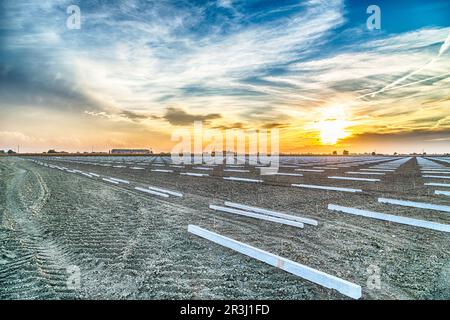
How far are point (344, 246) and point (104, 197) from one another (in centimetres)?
929

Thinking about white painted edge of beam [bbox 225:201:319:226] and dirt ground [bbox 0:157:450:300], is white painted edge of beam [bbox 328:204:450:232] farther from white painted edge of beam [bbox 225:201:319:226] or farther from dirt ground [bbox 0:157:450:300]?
white painted edge of beam [bbox 225:201:319:226]

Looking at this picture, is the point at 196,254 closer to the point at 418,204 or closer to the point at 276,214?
the point at 276,214

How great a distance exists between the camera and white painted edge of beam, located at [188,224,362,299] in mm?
3249

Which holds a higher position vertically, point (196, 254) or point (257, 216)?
point (257, 216)

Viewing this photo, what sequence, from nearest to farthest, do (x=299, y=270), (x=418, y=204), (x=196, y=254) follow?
1. (x=299, y=270)
2. (x=196, y=254)
3. (x=418, y=204)

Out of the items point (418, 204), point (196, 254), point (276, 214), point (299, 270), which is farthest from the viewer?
point (418, 204)

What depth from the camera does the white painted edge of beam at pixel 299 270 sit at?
3.25m

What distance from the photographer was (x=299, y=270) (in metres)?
3.75

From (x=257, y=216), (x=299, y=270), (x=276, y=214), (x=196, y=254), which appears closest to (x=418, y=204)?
(x=276, y=214)

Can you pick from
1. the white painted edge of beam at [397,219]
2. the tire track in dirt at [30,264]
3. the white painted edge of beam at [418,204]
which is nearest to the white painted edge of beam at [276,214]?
the white painted edge of beam at [397,219]

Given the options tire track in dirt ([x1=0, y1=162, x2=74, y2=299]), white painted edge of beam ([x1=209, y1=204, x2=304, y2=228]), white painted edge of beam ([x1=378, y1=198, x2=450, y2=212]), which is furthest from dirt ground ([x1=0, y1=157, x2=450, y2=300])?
white painted edge of beam ([x1=378, y1=198, x2=450, y2=212])

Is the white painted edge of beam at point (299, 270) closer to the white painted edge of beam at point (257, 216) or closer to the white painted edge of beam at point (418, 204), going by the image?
the white painted edge of beam at point (257, 216)
